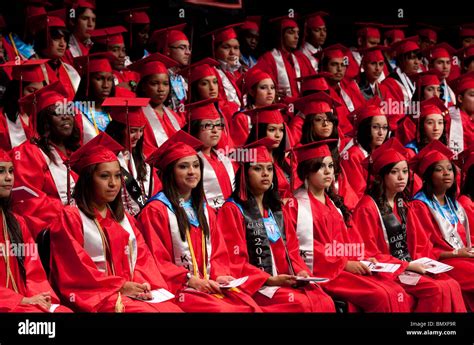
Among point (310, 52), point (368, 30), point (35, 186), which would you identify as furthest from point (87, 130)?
point (368, 30)

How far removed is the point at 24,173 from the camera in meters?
5.06

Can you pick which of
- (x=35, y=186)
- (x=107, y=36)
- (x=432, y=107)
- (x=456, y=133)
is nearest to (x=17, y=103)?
(x=35, y=186)

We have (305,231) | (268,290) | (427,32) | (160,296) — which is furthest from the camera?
(427,32)

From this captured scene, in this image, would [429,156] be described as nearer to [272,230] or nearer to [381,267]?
[381,267]

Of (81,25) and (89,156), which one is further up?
(81,25)

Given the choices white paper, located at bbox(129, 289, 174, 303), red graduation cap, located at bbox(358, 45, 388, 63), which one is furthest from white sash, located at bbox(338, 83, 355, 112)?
white paper, located at bbox(129, 289, 174, 303)

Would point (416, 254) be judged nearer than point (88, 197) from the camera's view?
No

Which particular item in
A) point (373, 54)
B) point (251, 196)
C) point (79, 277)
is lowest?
point (79, 277)

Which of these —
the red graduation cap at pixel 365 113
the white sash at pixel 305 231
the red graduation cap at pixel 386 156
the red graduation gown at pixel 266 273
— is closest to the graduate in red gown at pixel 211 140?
the white sash at pixel 305 231

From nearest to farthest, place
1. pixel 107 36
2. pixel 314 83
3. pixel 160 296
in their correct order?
pixel 160 296 < pixel 107 36 < pixel 314 83

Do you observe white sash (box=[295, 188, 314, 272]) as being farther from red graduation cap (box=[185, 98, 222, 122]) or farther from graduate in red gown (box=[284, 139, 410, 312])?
red graduation cap (box=[185, 98, 222, 122])

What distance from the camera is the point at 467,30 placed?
954cm

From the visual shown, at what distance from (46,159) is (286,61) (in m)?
3.57
